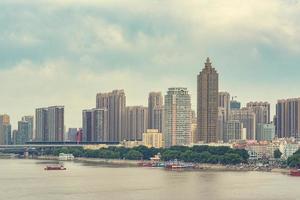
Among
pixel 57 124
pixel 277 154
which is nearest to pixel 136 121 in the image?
pixel 57 124

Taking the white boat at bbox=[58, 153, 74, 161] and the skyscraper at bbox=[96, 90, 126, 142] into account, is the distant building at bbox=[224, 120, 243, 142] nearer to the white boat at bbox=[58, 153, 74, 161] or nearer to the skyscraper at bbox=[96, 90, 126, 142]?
the skyscraper at bbox=[96, 90, 126, 142]

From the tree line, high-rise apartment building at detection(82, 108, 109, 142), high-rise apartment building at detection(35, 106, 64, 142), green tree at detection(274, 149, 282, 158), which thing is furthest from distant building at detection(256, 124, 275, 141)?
high-rise apartment building at detection(35, 106, 64, 142)

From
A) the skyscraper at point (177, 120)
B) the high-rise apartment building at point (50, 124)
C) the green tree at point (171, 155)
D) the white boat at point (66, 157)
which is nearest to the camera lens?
the green tree at point (171, 155)

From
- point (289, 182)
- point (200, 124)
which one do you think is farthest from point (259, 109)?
point (289, 182)

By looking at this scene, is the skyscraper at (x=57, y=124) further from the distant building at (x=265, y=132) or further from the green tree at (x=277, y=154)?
the green tree at (x=277, y=154)

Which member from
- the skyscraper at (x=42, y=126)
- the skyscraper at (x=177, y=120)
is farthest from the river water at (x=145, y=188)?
the skyscraper at (x=42, y=126)
